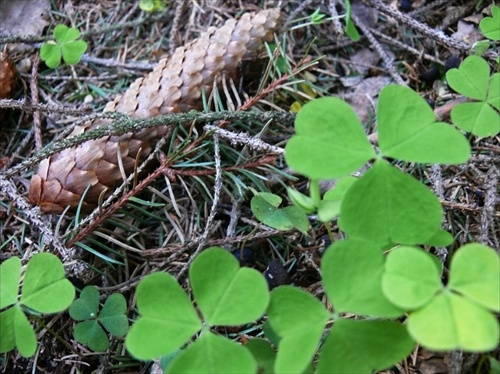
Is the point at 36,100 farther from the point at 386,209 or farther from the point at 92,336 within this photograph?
the point at 386,209

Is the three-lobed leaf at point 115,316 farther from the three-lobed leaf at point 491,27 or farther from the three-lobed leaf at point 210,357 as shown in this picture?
the three-lobed leaf at point 491,27

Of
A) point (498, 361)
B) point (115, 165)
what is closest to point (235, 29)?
point (115, 165)

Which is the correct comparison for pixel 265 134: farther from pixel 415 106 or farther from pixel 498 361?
pixel 498 361

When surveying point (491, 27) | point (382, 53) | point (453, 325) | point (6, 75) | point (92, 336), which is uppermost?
point (6, 75)

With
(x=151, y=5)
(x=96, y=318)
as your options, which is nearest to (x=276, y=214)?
(x=96, y=318)

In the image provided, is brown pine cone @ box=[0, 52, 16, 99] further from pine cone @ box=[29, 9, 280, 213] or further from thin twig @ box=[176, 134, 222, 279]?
thin twig @ box=[176, 134, 222, 279]

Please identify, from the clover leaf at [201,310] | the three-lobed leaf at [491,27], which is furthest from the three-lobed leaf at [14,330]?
the three-lobed leaf at [491,27]
